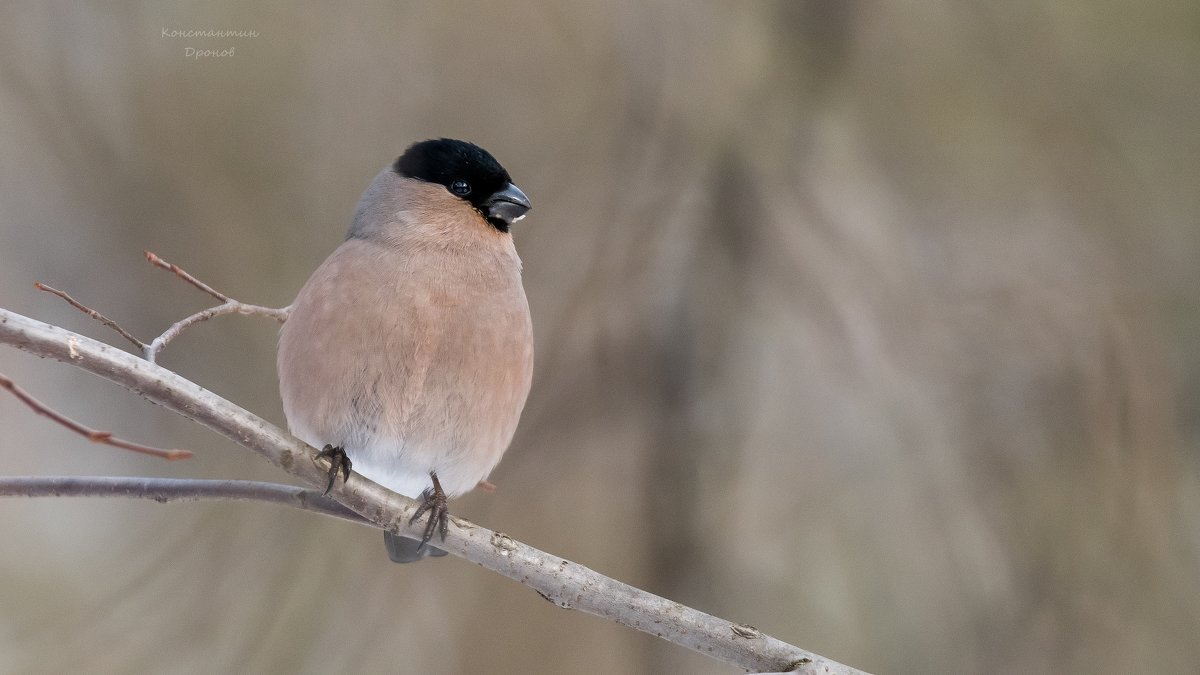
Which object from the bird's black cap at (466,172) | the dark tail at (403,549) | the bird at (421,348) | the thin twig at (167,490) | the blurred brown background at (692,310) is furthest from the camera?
the blurred brown background at (692,310)

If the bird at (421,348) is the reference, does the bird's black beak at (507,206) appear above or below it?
above

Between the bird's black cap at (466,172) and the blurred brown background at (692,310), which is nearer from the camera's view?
the bird's black cap at (466,172)

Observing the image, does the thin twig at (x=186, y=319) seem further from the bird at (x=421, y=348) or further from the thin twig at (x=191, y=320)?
the bird at (x=421, y=348)

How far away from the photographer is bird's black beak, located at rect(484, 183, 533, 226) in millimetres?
1771

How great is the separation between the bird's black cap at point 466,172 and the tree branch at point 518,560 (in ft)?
2.03

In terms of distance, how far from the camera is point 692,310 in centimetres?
282

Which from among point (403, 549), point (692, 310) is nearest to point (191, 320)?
point (403, 549)

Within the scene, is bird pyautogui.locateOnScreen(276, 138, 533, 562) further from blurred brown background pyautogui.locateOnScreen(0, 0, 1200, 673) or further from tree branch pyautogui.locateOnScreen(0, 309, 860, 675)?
blurred brown background pyautogui.locateOnScreen(0, 0, 1200, 673)

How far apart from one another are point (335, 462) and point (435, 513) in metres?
0.17

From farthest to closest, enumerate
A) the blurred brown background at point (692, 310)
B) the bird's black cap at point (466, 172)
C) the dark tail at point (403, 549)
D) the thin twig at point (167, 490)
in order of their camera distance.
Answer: the blurred brown background at point (692, 310) → the bird's black cap at point (466, 172) → the dark tail at point (403, 549) → the thin twig at point (167, 490)

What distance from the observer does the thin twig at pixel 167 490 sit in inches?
46.6

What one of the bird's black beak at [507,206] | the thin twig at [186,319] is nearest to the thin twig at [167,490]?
the thin twig at [186,319]

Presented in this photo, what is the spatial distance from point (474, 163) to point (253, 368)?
3.50ft

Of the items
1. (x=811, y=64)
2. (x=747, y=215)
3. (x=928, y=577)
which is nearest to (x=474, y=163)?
(x=747, y=215)
